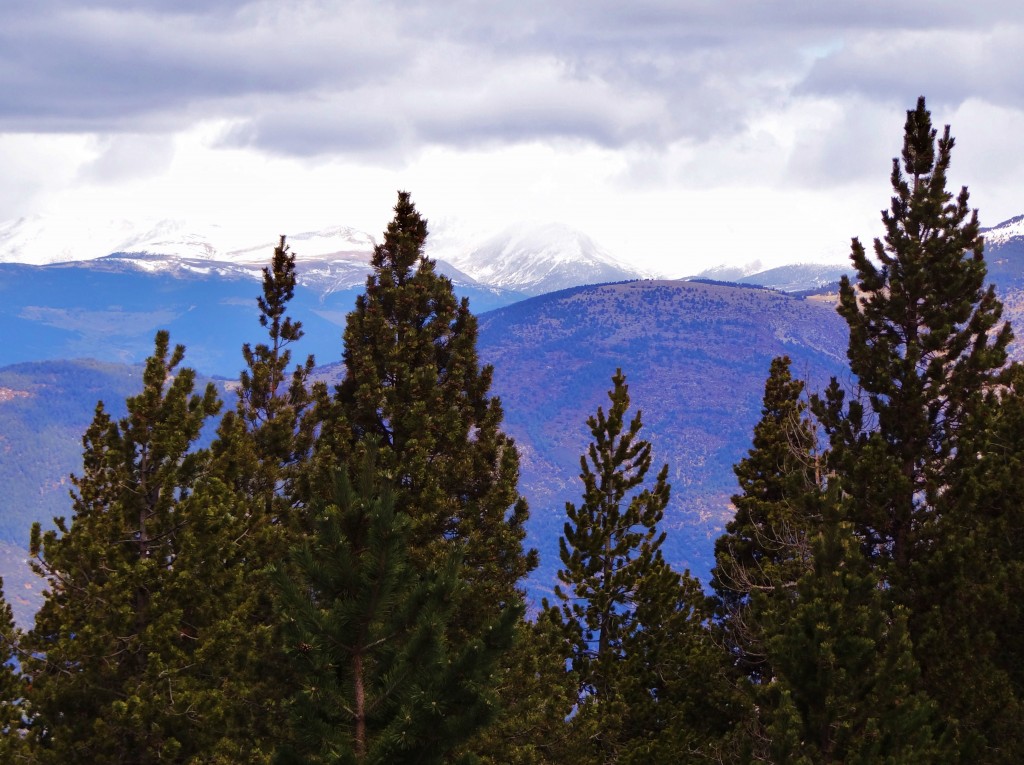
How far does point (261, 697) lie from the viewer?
2375 cm

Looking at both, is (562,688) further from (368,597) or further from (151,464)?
(368,597)

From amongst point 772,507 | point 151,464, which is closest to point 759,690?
point 151,464

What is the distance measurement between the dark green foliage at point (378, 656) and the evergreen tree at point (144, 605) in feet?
30.1

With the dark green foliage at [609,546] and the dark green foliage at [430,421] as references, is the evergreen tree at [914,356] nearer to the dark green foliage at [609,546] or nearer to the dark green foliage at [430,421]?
the dark green foliage at [430,421]

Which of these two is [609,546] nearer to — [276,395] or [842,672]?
[276,395]

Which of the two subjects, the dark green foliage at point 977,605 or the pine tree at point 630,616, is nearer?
the dark green foliage at point 977,605

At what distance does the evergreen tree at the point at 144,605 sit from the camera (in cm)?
2173

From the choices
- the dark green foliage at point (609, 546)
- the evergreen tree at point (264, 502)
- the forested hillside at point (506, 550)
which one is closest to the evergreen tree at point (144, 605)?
the forested hillside at point (506, 550)

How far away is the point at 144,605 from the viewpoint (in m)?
22.6

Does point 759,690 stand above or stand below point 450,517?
below

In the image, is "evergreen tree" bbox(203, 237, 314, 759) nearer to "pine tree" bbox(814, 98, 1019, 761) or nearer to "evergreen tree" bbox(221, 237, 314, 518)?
"evergreen tree" bbox(221, 237, 314, 518)

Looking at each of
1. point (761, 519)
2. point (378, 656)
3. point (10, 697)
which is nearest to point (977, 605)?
point (761, 519)

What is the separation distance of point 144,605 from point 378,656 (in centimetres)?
1075

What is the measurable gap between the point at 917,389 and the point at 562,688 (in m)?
11.0
